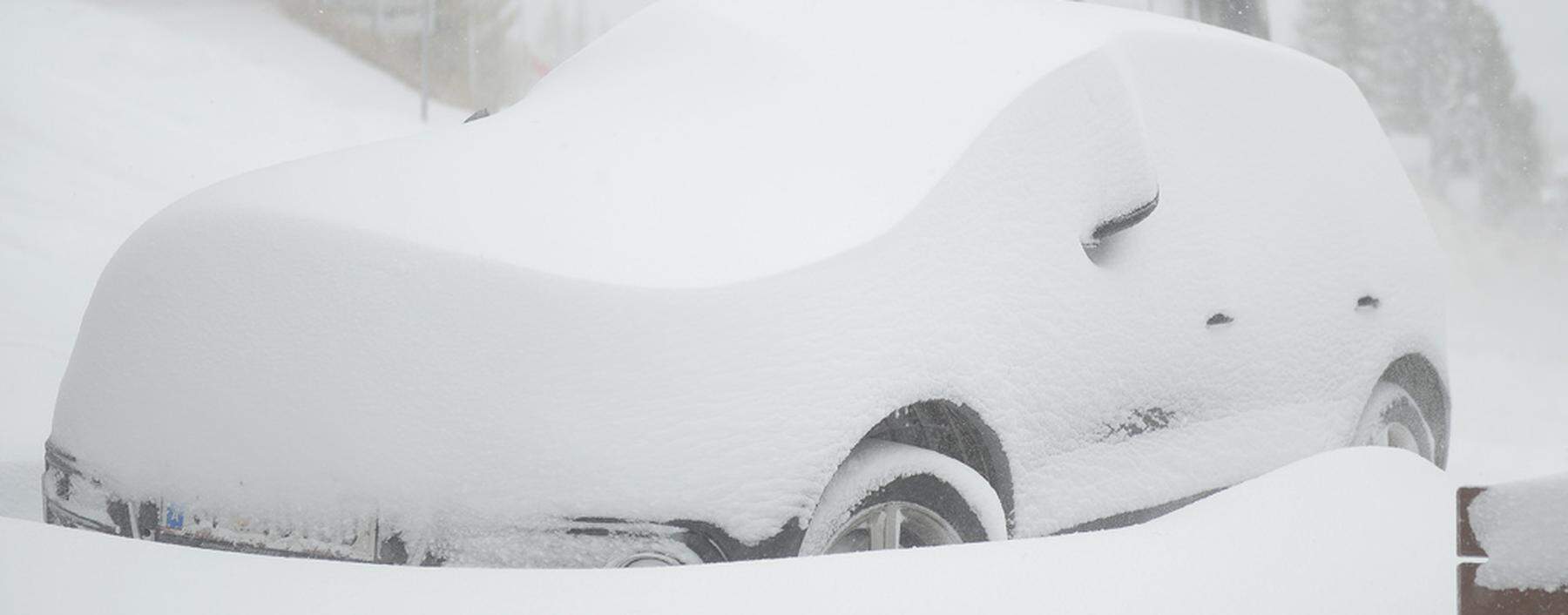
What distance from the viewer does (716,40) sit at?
11.8 ft

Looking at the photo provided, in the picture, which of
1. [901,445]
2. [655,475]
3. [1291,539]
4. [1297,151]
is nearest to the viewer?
[1291,539]

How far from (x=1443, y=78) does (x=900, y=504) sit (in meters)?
20.1

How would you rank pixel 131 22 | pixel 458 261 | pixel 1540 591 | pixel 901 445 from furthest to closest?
pixel 131 22, pixel 901 445, pixel 458 261, pixel 1540 591

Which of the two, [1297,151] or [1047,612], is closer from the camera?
[1047,612]

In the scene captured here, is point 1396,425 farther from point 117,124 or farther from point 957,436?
point 117,124

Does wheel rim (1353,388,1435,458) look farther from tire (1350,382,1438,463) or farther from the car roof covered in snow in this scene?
the car roof covered in snow

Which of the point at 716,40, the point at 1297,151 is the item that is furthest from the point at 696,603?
the point at 1297,151

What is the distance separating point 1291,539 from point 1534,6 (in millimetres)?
5215

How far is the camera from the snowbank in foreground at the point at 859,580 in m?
1.56

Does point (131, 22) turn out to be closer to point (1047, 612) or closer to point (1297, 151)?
point (1297, 151)

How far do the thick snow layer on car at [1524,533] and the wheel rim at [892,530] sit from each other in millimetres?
1405

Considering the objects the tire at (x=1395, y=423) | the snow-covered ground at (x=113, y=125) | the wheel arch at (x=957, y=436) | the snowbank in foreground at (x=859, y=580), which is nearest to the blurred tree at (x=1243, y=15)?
the tire at (x=1395, y=423)

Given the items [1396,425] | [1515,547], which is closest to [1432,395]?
[1396,425]

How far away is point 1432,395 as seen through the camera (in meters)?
4.47
